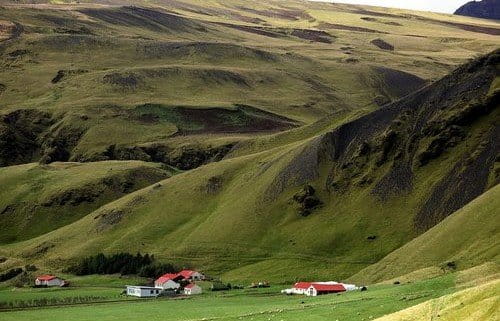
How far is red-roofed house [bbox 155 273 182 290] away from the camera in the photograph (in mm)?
116375

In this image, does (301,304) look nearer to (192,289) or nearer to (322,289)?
(322,289)

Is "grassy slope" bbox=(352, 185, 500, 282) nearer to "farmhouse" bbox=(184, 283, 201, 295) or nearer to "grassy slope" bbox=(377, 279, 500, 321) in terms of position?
"farmhouse" bbox=(184, 283, 201, 295)

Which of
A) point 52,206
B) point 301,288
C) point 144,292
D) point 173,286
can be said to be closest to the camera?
point 301,288

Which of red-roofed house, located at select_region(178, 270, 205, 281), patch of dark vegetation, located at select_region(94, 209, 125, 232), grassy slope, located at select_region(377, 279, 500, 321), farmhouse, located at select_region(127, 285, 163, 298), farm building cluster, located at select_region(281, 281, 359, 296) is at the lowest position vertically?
patch of dark vegetation, located at select_region(94, 209, 125, 232)

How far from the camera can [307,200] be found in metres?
142

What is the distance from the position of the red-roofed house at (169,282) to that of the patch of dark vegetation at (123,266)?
40.6 feet

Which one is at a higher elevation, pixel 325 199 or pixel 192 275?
pixel 325 199

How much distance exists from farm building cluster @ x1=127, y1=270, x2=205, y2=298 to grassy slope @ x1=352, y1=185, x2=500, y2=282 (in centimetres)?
2349

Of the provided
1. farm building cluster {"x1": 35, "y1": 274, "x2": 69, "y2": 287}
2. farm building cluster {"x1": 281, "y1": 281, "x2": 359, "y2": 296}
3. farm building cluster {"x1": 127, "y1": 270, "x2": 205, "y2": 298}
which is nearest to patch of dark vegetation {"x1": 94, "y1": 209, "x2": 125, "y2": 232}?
farm building cluster {"x1": 35, "y1": 274, "x2": 69, "y2": 287}

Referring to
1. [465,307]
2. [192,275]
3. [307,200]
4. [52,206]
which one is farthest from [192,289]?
[52,206]

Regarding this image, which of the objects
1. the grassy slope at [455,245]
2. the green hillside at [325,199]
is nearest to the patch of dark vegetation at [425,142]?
the green hillside at [325,199]

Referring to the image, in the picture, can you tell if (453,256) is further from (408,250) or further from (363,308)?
(363,308)

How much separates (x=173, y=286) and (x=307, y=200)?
35301 mm

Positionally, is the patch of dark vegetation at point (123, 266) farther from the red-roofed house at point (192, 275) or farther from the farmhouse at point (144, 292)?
the farmhouse at point (144, 292)
